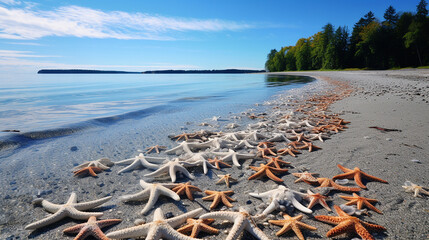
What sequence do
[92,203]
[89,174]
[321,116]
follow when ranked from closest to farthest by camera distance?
1. [92,203]
2. [89,174]
3. [321,116]

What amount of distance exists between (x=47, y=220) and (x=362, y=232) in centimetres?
342

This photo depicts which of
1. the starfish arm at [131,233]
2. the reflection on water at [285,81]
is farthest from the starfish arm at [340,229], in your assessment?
the reflection on water at [285,81]

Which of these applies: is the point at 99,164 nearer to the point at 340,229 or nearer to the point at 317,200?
the point at 317,200

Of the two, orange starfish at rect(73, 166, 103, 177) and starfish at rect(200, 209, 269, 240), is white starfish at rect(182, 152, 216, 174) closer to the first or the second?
starfish at rect(200, 209, 269, 240)

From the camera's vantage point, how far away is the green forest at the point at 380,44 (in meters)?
53.8

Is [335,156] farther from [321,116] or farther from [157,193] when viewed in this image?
[321,116]

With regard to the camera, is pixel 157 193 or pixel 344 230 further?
pixel 157 193

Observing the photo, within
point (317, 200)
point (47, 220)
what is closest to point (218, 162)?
point (317, 200)

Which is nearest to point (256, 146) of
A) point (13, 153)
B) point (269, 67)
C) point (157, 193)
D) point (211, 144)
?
point (211, 144)

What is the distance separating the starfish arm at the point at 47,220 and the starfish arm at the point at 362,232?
10.7ft

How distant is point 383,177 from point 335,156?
41.3 inches

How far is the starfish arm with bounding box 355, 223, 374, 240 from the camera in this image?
2125 millimetres

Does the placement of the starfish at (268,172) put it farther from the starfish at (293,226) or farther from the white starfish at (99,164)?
the white starfish at (99,164)

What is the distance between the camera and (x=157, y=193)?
3051mm
